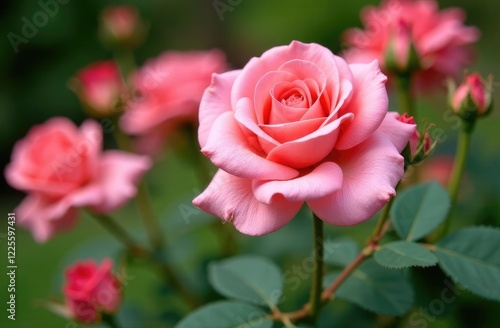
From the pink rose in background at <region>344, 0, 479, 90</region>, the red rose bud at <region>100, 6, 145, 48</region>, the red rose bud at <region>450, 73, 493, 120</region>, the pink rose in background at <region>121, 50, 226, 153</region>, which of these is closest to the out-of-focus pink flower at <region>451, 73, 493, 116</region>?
the red rose bud at <region>450, 73, 493, 120</region>

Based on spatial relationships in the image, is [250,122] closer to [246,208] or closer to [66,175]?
[246,208]

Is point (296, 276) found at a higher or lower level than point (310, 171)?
lower

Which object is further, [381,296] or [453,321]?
[453,321]

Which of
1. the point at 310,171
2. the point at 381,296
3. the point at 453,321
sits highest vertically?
the point at 310,171

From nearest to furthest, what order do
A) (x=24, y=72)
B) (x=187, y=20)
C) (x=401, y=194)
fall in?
(x=401, y=194) < (x=24, y=72) < (x=187, y=20)

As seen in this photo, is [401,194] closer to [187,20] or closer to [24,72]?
[24,72]

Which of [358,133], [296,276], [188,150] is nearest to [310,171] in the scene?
[358,133]

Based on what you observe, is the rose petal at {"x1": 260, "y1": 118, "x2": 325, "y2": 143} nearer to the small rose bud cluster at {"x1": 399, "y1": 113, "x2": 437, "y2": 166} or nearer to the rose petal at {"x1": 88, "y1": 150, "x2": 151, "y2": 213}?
the small rose bud cluster at {"x1": 399, "y1": 113, "x2": 437, "y2": 166}
